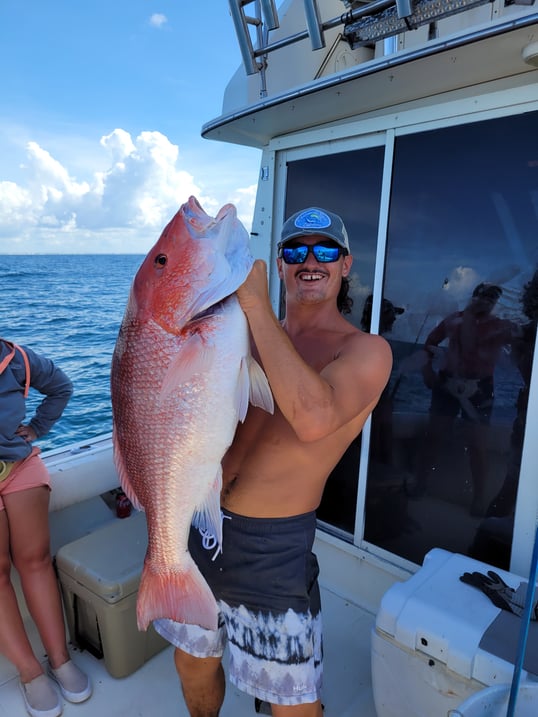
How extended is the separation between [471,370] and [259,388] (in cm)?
156

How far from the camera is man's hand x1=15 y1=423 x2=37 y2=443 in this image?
2.62 m

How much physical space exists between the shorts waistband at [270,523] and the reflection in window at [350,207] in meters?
1.36

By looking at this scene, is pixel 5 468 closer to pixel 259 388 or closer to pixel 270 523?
pixel 270 523

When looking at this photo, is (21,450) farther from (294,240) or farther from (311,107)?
(311,107)

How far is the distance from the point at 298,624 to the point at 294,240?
131 centimetres

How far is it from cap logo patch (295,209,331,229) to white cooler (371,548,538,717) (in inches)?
58.0

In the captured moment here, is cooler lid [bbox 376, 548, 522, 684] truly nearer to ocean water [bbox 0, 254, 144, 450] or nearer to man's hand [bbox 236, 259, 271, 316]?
man's hand [bbox 236, 259, 271, 316]

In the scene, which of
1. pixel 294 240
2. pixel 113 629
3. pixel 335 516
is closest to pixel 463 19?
pixel 294 240

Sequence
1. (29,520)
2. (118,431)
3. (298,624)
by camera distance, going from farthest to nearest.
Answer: (29,520) → (298,624) → (118,431)

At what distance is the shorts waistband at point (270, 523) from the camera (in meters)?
1.76

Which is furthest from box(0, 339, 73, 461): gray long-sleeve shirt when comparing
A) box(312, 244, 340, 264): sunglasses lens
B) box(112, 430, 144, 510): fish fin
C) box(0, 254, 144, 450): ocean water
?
box(312, 244, 340, 264): sunglasses lens

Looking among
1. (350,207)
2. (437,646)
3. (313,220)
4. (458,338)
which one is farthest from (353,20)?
(437,646)

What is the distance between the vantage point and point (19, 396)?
2463mm

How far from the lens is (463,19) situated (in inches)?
124
